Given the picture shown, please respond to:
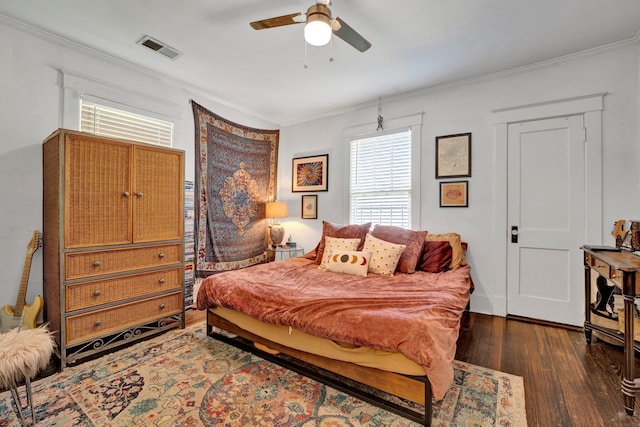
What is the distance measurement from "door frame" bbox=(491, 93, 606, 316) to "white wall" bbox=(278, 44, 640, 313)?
38mm

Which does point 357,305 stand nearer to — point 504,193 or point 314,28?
point 314,28

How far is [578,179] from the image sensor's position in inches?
112

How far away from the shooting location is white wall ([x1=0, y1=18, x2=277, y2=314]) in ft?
7.71

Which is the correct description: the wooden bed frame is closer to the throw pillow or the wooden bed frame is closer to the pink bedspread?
the pink bedspread

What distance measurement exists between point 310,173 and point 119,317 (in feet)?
10.0

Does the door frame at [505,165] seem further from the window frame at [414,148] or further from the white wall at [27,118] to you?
the white wall at [27,118]

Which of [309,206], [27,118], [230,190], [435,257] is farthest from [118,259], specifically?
[435,257]

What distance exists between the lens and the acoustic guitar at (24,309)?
2.29 m

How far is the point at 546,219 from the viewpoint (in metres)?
3.00

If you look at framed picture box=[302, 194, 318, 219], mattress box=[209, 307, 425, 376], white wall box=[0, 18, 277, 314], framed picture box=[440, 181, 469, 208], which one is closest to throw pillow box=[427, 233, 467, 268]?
framed picture box=[440, 181, 469, 208]

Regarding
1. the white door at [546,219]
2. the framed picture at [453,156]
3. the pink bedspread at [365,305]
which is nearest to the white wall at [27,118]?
the pink bedspread at [365,305]

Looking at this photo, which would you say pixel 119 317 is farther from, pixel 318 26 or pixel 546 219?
pixel 546 219

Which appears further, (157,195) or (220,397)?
(157,195)

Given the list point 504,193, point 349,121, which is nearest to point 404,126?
point 349,121
